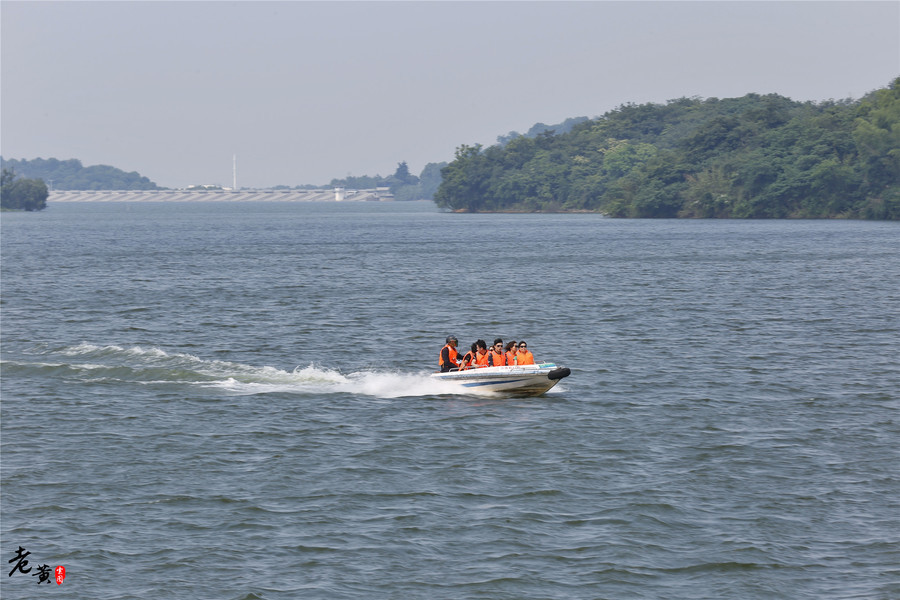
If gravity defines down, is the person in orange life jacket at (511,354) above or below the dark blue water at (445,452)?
above

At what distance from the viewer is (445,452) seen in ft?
85.1

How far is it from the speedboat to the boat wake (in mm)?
619

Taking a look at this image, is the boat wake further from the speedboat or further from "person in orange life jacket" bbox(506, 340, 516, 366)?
"person in orange life jacket" bbox(506, 340, 516, 366)

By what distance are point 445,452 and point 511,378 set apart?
21.3 feet

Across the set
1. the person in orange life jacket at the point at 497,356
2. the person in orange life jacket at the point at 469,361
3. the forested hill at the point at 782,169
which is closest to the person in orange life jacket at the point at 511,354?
the person in orange life jacket at the point at 497,356

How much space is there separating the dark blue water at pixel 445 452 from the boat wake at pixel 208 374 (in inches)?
6.2

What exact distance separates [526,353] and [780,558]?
569 inches

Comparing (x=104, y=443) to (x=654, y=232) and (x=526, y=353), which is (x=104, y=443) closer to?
(x=526, y=353)

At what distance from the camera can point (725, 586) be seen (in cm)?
1784

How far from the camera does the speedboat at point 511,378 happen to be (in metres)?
31.8

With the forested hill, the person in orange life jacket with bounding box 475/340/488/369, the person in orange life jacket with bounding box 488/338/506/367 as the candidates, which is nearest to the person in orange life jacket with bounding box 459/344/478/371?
the person in orange life jacket with bounding box 475/340/488/369

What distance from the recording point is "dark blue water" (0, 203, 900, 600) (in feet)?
61.2
